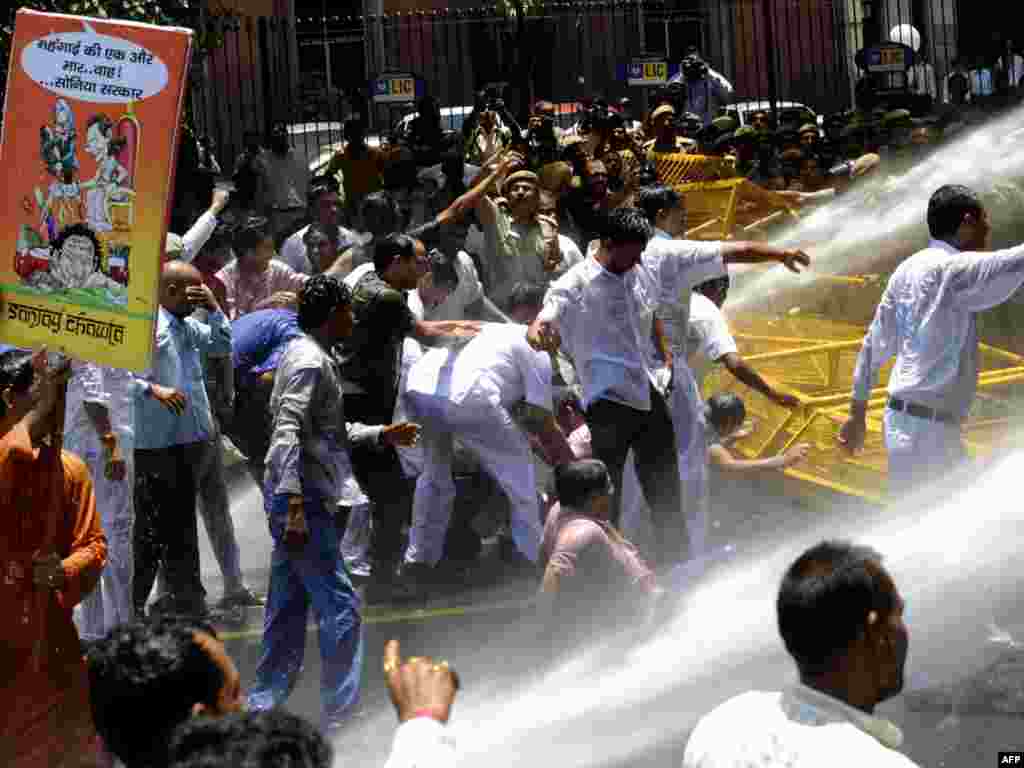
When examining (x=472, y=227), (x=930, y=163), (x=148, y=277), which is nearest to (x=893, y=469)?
(x=148, y=277)

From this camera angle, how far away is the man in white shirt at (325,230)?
36.9ft

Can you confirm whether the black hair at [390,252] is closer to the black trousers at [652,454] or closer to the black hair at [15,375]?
the black trousers at [652,454]

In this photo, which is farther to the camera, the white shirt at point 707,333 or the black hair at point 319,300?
the white shirt at point 707,333

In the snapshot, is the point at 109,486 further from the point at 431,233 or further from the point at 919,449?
the point at 431,233

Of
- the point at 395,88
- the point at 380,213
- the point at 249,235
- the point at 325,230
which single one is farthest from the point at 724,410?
the point at 395,88

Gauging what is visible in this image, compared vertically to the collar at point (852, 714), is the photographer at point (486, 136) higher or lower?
higher

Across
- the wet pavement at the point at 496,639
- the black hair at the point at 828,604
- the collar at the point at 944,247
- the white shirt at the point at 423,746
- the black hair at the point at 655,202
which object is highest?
the black hair at the point at 655,202

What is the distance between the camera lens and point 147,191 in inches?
217

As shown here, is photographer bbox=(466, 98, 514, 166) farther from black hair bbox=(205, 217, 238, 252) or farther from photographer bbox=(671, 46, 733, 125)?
photographer bbox=(671, 46, 733, 125)

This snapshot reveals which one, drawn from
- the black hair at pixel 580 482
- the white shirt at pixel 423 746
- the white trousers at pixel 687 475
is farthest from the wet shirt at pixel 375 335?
the white shirt at pixel 423 746

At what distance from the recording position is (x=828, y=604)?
10.5 feet

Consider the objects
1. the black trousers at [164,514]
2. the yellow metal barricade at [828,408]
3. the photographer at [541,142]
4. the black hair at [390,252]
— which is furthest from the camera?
the photographer at [541,142]

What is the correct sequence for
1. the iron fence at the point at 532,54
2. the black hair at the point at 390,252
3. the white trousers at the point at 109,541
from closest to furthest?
the white trousers at the point at 109,541
the black hair at the point at 390,252
the iron fence at the point at 532,54

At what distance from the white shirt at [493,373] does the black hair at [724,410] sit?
0.88 meters
